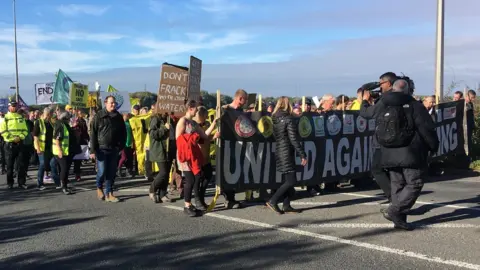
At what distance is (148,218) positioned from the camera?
24.2ft

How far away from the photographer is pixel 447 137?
11.7 metres

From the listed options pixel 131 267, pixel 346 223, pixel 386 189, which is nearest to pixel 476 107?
pixel 386 189

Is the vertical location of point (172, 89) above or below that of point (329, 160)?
above

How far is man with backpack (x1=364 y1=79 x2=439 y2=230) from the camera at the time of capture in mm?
6195

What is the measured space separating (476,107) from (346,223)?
980 centimetres

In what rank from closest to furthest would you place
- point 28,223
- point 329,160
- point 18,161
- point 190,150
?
point 28,223 < point 190,150 < point 329,160 < point 18,161

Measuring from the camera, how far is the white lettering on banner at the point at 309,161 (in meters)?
8.80

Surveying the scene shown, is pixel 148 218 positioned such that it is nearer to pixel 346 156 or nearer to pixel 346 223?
pixel 346 223

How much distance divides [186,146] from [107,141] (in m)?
2.10

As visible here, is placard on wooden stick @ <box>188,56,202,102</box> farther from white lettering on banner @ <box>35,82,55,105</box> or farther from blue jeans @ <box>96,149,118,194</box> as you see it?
white lettering on banner @ <box>35,82,55,105</box>

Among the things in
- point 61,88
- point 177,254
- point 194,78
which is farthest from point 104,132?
point 61,88

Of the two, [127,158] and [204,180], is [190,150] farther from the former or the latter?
[127,158]

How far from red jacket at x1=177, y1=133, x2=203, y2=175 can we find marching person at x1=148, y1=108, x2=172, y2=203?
120 centimetres

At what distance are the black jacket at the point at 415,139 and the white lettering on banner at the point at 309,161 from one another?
260 centimetres
